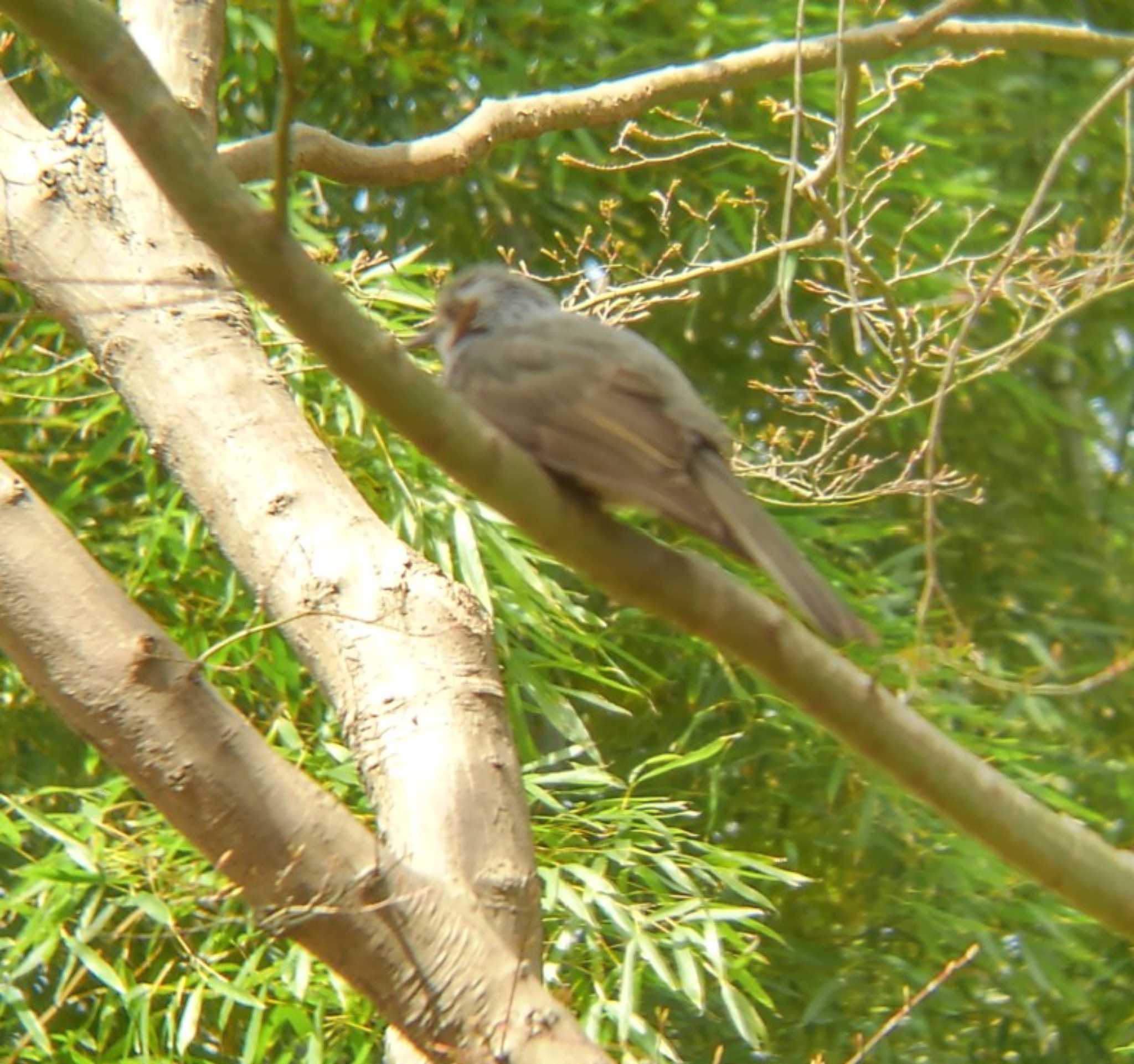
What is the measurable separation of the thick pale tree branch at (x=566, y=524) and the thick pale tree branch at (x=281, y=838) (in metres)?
0.46

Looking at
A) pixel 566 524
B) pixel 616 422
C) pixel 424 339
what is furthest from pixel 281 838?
pixel 424 339

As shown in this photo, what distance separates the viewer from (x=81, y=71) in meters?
1.37

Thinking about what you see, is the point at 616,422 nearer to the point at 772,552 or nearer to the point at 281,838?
the point at 772,552

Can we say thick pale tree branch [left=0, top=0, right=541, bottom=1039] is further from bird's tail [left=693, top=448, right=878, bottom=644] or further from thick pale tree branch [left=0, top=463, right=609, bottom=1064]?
bird's tail [left=693, top=448, right=878, bottom=644]

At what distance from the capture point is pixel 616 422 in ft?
6.52

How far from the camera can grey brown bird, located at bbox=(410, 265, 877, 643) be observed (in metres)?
1.84

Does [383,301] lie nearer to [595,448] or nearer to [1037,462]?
[595,448]

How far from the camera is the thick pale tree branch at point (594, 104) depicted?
271 centimetres

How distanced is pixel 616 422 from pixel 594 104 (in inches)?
41.5

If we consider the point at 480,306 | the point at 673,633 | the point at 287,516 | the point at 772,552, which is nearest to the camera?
the point at 772,552

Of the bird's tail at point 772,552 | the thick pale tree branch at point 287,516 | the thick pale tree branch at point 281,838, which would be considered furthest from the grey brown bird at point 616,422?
the thick pale tree branch at point 281,838

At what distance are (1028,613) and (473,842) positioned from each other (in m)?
2.49

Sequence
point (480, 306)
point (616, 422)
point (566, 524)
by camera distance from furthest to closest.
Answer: point (480, 306) → point (616, 422) → point (566, 524)

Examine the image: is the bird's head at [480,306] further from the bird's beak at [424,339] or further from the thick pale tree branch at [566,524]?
the thick pale tree branch at [566,524]
